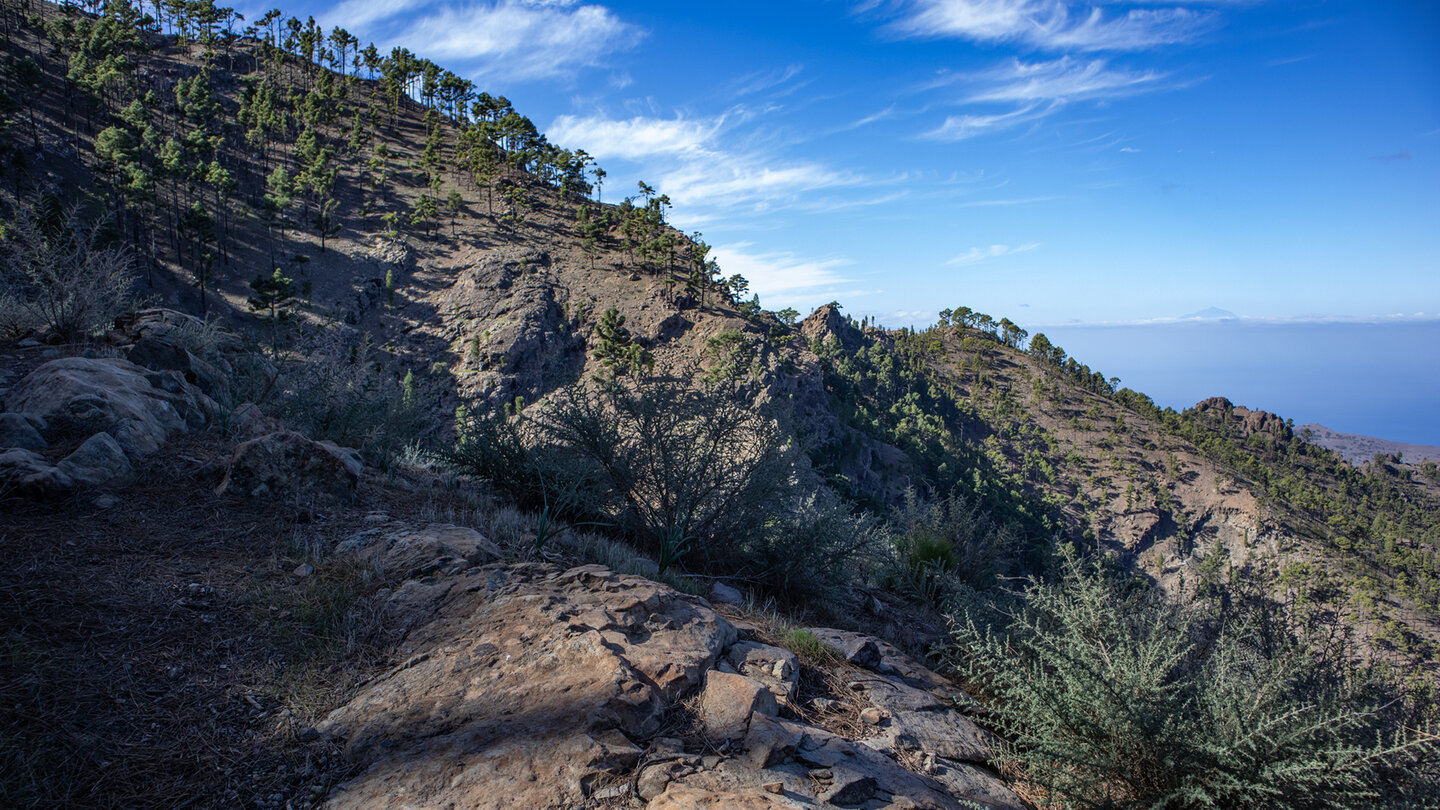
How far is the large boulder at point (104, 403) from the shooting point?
15.8ft

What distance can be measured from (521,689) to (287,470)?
A: 334 centimetres

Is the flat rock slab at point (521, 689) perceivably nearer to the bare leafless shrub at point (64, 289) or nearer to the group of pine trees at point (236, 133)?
the bare leafless shrub at point (64, 289)

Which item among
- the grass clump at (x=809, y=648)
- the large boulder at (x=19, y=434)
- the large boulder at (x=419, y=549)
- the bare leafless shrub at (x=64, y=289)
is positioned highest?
the bare leafless shrub at (x=64, y=289)

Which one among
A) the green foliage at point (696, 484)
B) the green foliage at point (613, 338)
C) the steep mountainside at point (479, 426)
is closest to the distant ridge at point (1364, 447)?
the steep mountainside at point (479, 426)

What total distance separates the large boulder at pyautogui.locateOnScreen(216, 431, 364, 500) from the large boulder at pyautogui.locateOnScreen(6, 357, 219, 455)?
3.09ft

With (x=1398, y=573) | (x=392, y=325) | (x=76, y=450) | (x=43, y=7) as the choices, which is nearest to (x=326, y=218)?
(x=392, y=325)

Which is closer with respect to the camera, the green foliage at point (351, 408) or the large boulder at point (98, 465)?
the large boulder at point (98, 465)

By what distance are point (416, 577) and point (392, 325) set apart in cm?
5156

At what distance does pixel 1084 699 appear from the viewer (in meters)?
2.70

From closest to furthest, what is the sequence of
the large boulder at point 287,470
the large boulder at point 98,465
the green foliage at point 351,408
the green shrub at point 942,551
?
the large boulder at point 98,465 → the large boulder at point 287,470 → the green shrub at point 942,551 → the green foliage at point 351,408

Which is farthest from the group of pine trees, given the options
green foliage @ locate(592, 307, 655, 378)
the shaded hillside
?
green foliage @ locate(592, 307, 655, 378)

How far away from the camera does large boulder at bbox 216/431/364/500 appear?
15.1ft

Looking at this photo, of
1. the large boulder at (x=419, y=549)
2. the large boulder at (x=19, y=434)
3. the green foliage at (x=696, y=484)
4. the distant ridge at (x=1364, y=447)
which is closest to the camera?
the large boulder at (x=419, y=549)

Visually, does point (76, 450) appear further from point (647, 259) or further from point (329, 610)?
point (647, 259)
